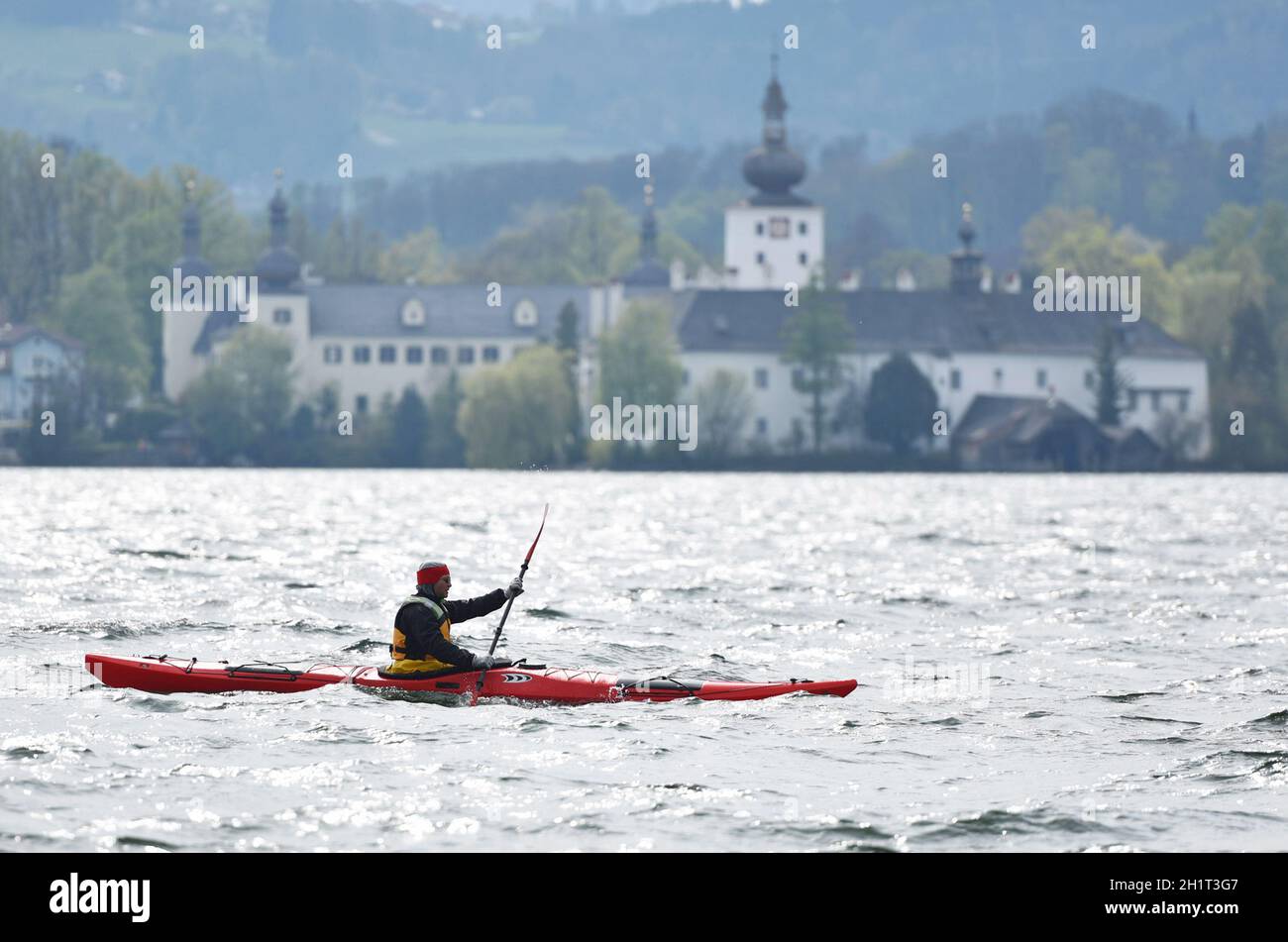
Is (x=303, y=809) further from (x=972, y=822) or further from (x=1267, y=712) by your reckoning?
(x=1267, y=712)

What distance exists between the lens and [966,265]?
142000 millimetres

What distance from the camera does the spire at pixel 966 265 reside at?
458 ft

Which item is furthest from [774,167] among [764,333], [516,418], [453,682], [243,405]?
[453,682]

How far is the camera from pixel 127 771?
1973 cm

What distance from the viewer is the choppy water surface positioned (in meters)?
18.1

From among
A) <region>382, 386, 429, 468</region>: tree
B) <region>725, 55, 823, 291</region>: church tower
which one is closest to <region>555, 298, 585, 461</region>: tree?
<region>382, 386, 429, 468</region>: tree

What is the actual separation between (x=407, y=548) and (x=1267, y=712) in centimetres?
2761

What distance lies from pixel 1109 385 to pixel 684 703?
106292 millimetres

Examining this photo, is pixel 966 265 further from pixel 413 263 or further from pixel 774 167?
pixel 413 263

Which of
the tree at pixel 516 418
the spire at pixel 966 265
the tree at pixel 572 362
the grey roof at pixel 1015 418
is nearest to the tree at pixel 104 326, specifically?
the tree at pixel 572 362

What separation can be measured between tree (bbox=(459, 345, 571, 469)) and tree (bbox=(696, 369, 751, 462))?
9.15 meters

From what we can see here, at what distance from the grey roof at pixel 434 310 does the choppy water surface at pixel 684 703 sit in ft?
278

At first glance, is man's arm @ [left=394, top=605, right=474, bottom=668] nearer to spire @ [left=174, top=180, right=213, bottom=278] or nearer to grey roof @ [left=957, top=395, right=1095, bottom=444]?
grey roof @ [left=957, top=395, right=1095, bottom=444]
